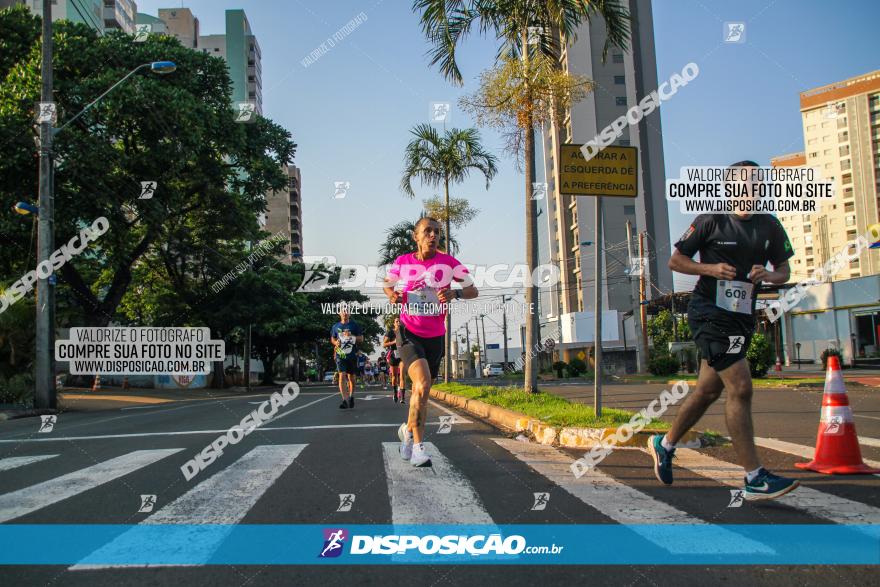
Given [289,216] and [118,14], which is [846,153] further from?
[118,14]

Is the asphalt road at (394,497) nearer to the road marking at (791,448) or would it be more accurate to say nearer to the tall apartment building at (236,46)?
the road marking at (791,448)

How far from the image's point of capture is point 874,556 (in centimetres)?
289

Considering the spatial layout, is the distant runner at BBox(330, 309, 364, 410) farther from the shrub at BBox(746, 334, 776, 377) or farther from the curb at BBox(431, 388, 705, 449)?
the shrub at BBox(746, 334, 776, 377)

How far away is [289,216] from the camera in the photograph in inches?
3989

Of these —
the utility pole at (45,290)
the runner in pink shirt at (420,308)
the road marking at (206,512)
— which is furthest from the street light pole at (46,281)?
the runner in pink shirt at (420,308)

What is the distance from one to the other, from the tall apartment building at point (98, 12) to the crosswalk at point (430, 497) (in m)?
54.8

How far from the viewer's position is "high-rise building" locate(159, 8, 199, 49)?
85562 millimetres

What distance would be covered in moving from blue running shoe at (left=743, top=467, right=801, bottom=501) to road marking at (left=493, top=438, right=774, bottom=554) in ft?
1.72

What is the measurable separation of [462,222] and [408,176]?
3.10m

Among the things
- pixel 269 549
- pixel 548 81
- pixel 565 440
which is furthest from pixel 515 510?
pixel 548 81

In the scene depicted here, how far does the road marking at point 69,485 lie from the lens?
4.25 m

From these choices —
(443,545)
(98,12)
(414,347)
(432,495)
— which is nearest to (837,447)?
(432,495)

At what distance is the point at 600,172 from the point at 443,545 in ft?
18.5

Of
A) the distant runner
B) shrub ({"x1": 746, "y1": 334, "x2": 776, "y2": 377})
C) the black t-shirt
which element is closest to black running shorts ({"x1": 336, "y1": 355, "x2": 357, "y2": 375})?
the distant runner
